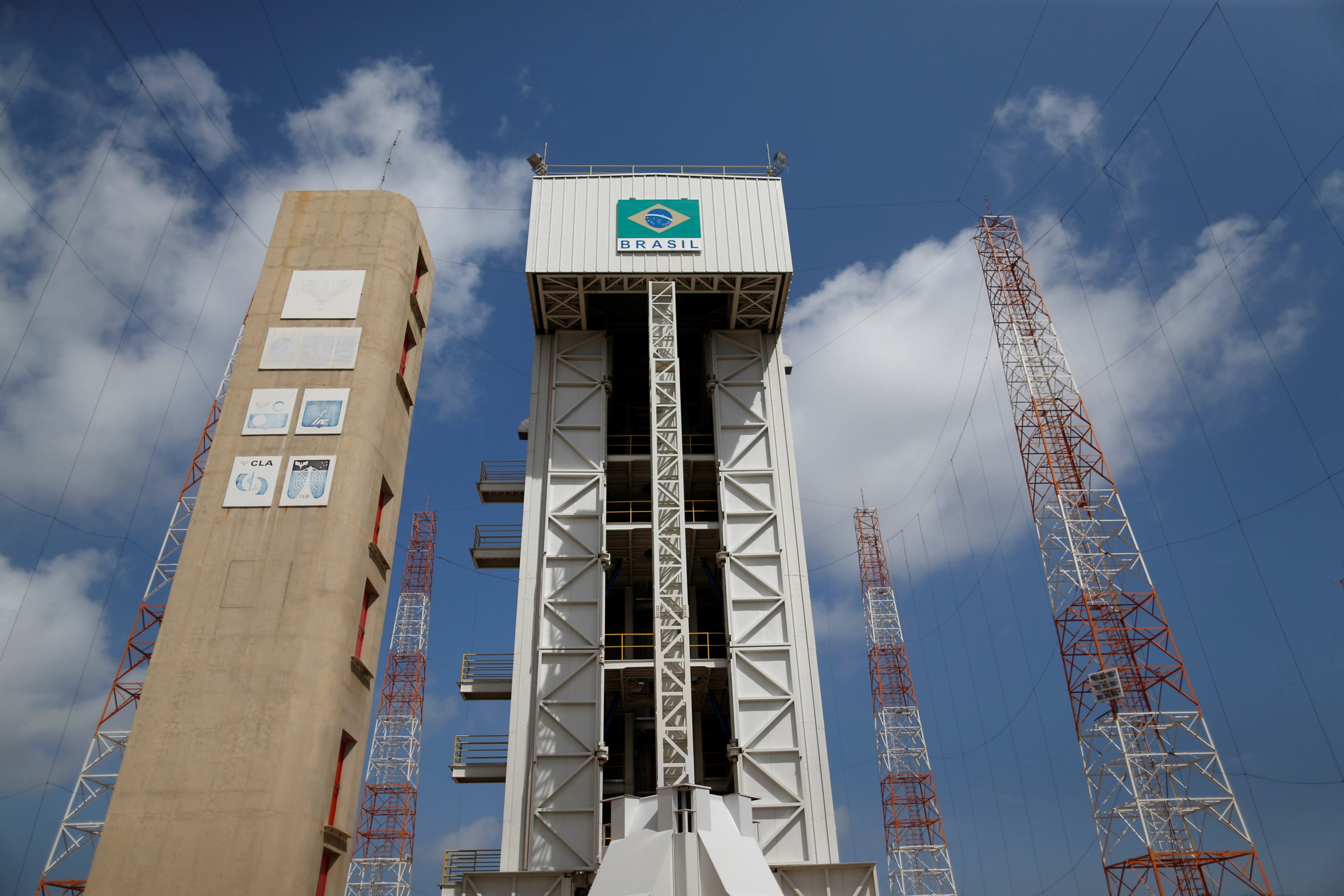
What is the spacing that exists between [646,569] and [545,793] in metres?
9.53

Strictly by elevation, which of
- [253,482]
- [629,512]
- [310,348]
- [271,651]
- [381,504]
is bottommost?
[271,651]

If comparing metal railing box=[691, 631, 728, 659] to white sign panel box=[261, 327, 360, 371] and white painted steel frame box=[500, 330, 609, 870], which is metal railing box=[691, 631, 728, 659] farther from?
white sign panel box=[261, 327, 360, 371]

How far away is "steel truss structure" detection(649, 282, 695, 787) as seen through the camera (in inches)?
957

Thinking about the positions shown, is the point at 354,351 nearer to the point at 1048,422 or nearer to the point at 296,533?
the point at 296,533

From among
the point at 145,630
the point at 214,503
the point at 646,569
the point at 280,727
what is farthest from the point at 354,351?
the point at 145,630

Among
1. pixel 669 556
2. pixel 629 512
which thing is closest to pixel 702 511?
pixel 629 512

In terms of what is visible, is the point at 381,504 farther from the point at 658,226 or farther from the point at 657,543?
the point at 658,226

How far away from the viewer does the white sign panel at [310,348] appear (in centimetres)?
2625

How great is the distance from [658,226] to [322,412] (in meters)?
14.3

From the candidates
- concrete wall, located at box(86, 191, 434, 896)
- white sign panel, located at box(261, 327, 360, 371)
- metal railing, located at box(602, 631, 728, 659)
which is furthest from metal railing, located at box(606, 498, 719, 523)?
white sign panel, located at box(261, 327, 360, 371)

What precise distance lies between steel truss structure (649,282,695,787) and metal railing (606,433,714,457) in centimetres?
187

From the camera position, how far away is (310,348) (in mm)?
26531

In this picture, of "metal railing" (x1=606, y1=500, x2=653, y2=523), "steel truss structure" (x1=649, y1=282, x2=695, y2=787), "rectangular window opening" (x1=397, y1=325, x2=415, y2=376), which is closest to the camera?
"steel truss structure" (x1=649, y1=282, x2=695, y2=787)

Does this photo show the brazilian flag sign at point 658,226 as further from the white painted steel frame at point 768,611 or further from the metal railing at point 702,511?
the metal railing at point 702,511
